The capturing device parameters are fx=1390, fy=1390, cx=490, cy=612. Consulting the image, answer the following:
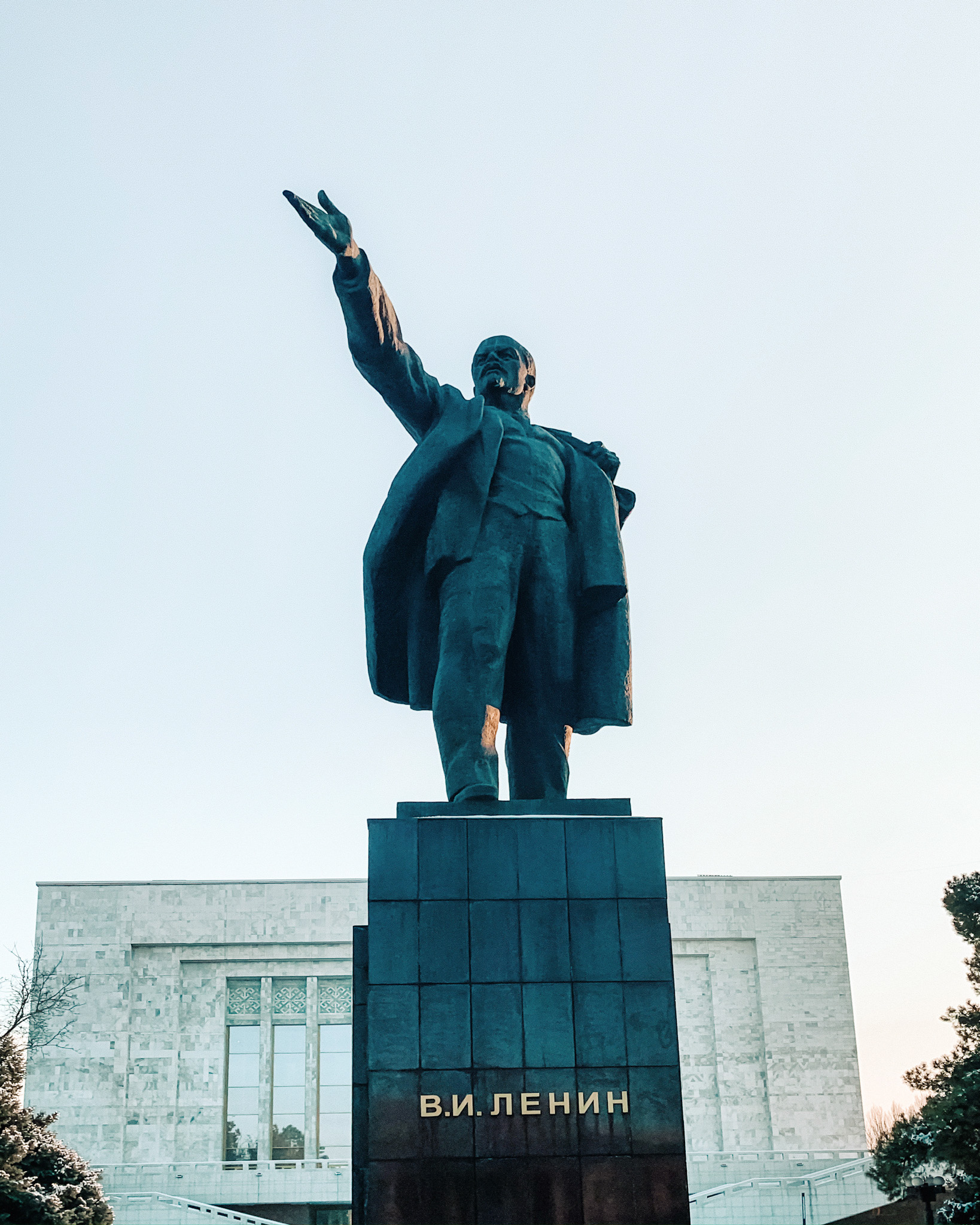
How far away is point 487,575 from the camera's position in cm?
666

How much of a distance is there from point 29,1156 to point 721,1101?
65.5 feet

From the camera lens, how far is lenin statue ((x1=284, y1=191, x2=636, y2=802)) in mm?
6578

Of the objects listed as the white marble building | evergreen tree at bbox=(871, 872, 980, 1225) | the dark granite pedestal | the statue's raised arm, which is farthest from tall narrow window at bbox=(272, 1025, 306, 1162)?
the dark granite pedestal

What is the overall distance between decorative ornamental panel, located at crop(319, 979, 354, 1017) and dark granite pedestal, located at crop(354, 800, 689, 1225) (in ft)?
95.1

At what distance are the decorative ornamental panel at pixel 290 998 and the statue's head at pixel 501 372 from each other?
2872cm

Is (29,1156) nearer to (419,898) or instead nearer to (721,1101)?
(419,898)

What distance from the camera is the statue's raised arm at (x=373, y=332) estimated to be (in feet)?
20.8

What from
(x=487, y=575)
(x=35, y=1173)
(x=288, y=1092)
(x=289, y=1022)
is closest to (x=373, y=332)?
(x=487, y=575)

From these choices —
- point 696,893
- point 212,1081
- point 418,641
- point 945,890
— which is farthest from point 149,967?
point 418,641

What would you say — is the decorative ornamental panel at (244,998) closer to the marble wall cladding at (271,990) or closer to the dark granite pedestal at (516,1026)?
the marble wall cladding at (271,990)

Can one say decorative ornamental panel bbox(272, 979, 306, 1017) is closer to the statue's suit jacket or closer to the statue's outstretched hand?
the statue's suit jacket

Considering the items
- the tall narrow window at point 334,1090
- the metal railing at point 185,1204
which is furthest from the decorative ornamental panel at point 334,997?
the metal railing at point 185,1204

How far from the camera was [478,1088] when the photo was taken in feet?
17.6

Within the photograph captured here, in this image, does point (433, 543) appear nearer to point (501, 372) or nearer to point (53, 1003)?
point (501, 372)
